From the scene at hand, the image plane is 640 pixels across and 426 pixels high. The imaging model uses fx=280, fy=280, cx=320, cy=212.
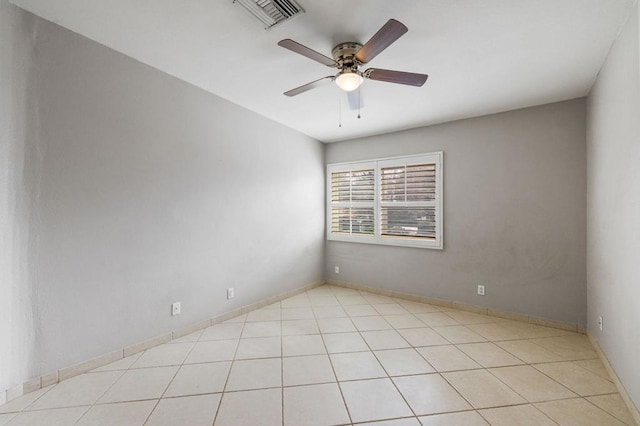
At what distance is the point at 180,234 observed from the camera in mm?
2807

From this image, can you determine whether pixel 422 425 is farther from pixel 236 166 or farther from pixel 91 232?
pixel 236 166

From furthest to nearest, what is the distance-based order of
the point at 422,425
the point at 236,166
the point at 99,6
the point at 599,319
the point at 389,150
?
the point at 389,150 < the point at 236,166 < the point at 599,319 < the point at 99,6 < the point at 422,425

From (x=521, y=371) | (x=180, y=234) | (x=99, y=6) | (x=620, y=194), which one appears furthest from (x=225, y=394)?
(x=620, y=194)

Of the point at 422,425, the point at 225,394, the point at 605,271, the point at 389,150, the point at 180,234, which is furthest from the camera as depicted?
the point at 389,150

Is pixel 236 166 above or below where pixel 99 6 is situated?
below

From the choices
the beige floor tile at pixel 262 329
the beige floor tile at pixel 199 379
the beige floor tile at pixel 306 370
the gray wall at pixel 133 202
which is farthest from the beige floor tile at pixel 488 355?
the gray wall at pixel 133 202

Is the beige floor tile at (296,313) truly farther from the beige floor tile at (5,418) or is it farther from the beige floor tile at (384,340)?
the beige floor tile at (5,418)

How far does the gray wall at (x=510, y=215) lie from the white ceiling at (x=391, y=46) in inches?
16.7

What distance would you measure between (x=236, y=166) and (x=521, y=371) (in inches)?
133

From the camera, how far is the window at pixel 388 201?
12.9 ft

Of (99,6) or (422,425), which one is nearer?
(422,425)

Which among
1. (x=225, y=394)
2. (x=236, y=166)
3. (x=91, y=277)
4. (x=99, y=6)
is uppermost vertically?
(x=99, y=6)

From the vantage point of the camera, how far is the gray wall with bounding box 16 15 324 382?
6.61 feet

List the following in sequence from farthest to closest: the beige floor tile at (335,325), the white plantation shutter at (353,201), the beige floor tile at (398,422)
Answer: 1. the white plantation shutter at (353,201)
2. the beige floor tile at (335,325)
3. the beige floor tile at (398,422)
